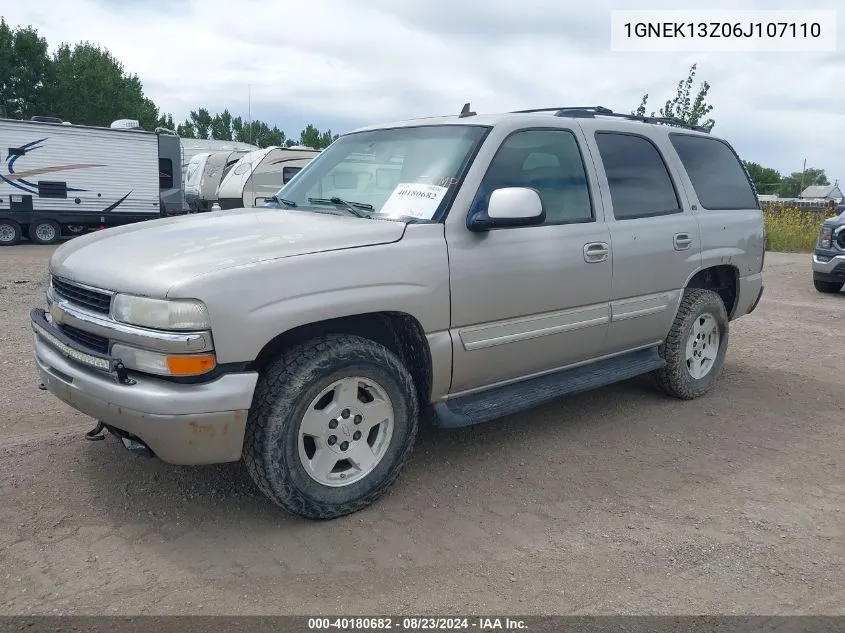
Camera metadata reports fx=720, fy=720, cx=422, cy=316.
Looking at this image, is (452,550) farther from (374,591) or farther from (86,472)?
(86,472)

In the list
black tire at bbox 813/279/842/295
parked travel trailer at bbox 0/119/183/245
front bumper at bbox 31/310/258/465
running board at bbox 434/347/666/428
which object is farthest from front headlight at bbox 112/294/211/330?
parked travel trailer at bbox 0/119/183/245

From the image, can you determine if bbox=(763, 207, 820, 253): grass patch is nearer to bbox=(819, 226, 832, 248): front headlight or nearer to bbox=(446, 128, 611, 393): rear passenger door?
bbox=(819, 226, 832, 248): front headlight

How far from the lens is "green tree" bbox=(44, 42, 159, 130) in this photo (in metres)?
41.5

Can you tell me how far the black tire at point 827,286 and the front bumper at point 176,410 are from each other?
10698 millimetres

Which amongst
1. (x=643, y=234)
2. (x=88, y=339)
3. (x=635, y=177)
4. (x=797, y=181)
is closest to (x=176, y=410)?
(x=88, y=339)

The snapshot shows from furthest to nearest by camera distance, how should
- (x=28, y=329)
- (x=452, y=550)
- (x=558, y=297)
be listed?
(x=28, y=329) < (x=558, y=297) < (x=452, y=550)

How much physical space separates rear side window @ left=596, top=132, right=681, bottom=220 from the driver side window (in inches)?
10.3

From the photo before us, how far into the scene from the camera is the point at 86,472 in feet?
12.4

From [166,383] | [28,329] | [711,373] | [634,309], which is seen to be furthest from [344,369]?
[28,329]

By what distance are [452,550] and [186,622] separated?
1123 millimetres

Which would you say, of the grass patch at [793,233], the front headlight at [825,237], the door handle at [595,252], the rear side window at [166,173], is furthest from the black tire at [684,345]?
the rear side window at [166,173]

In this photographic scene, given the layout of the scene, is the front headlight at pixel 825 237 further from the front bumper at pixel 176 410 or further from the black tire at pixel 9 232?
the black tire at pixel 9 232

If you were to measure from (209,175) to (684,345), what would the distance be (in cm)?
1938

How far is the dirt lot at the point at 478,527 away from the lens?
2.80 meters
